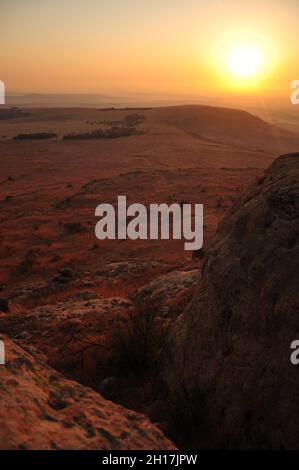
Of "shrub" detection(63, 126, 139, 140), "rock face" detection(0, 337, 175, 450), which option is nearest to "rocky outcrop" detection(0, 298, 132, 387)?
"rock face" detection(0, 337, 175, 450)

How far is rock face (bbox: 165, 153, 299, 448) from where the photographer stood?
10.4 ft

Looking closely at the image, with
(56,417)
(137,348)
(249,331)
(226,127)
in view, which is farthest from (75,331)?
(226,127)

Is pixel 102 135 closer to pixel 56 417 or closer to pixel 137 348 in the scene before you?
pixel 137 348

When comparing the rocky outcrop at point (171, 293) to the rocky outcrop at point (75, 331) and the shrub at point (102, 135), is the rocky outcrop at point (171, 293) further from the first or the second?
the shrub at point (102, 135)

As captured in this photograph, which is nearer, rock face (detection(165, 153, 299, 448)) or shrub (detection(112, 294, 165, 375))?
rock face (detection(165, 153, 299, 448))

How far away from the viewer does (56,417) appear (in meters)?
2.74

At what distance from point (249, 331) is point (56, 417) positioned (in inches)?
63.5

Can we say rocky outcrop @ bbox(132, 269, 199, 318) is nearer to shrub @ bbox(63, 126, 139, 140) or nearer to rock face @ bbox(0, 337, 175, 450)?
rock face @ bbox(0, 337, 175, 450)

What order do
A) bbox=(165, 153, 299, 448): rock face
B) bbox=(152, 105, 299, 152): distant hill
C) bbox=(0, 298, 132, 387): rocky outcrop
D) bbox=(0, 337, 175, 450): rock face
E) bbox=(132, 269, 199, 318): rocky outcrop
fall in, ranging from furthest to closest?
1. bbox=(152, 105, 299, 152): distant hill
2. bbox=(132, 269, 199, 318): rocky outcrop
3. bbox=(0, 298, 132, 387): rocky outcrop
4. bbox=(165, 153, 299, 448): rock face
5. bbox=(0, 337, 175, 450): rock face

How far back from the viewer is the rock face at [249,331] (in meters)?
Result: 3.16

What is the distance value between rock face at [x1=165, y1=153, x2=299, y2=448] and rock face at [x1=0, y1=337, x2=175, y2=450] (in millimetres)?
759

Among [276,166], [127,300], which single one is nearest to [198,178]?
[127,300]
